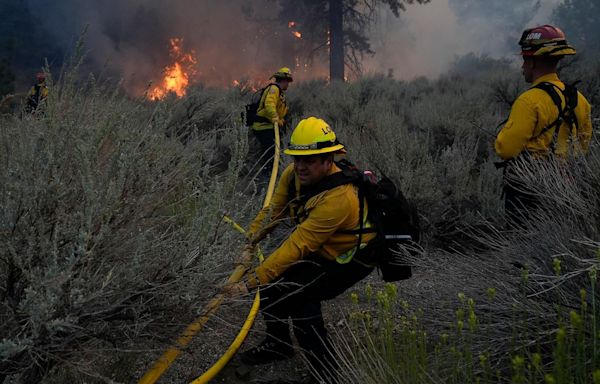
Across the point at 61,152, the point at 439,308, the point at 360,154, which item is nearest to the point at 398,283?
the point at 439,308

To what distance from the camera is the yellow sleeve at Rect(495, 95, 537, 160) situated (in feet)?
11.9

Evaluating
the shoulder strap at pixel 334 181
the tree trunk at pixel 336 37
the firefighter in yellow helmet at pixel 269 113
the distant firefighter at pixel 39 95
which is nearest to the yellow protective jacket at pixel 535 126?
the shoulder strap at pixel 334 181

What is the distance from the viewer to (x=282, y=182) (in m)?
3.60

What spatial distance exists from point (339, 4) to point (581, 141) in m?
17.6

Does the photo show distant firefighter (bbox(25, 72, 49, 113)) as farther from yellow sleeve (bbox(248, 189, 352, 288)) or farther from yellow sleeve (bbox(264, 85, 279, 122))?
yellow sleeve (bbox(264, 85, 279, 122))

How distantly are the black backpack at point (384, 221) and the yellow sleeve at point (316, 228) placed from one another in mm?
120

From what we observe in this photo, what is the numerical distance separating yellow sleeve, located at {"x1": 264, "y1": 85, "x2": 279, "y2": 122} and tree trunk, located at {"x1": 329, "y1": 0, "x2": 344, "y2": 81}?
12.1 meters

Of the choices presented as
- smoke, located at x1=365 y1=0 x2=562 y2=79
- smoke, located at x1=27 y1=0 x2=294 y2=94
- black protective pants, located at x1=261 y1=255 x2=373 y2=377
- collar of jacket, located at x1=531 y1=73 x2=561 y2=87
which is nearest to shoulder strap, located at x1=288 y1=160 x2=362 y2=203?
black protective pants, located at x1=261 y1=255 x2=373 y2=377

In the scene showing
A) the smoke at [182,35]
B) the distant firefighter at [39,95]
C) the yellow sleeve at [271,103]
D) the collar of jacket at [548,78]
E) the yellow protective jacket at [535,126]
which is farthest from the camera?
the smoke at [182,35]

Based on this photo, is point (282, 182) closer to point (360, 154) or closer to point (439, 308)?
point (439, 308)

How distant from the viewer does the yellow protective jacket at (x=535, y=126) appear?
3.62 m

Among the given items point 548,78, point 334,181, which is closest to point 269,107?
point 548,78

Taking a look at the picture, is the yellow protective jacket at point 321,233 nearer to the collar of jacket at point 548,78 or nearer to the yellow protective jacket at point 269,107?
the collar of jacket at point 548,78

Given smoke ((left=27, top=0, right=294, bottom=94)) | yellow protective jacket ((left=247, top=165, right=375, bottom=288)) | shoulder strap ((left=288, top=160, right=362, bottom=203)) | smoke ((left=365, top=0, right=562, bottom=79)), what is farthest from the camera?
smoke ((left=365, top=0, right=562, bottom=79))
